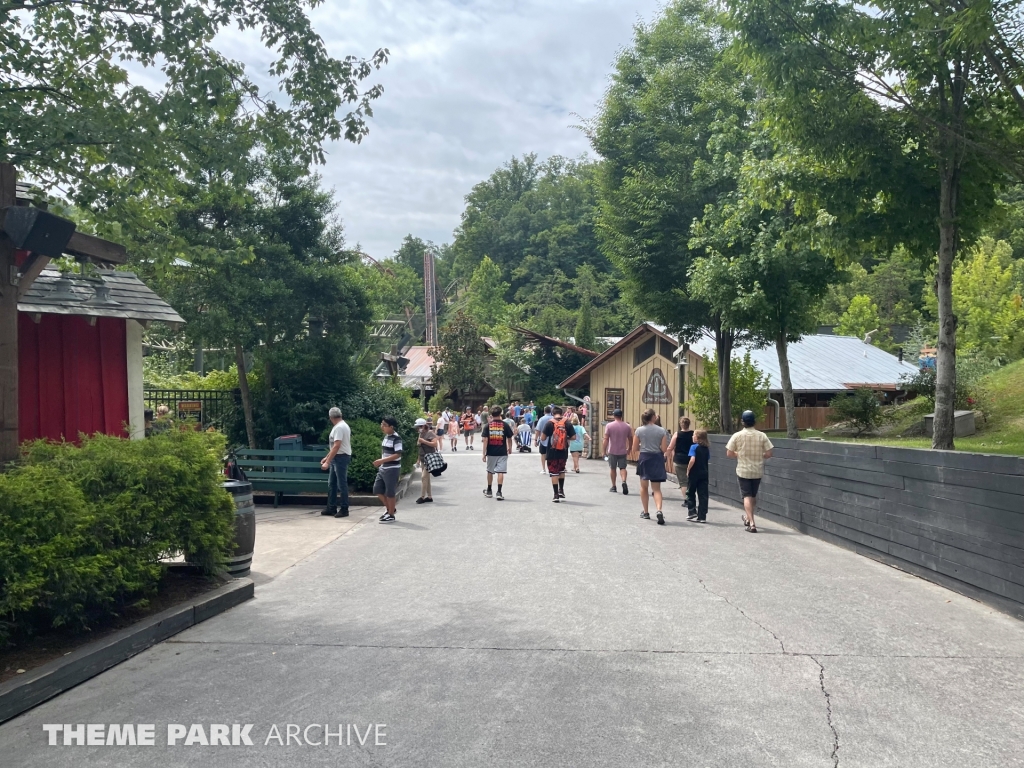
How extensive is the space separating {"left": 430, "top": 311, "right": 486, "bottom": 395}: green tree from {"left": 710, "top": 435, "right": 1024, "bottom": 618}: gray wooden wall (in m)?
36.1

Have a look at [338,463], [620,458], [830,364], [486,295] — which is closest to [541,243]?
[486,295]

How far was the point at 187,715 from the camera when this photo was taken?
15.7 feet

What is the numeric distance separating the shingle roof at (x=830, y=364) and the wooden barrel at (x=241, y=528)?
20722 millimetres

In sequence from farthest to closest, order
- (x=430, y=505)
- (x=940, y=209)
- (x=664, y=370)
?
(x=664, y=370) < (x=430, y=505) < (x=940, y=209)

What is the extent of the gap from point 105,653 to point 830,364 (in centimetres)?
2973

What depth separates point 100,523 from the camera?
605 centimetres

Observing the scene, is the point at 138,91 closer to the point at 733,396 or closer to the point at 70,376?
the point at 70,376

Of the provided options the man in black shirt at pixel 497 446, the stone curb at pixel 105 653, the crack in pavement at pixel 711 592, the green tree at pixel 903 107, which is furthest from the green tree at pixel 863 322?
the stone curb at pixel 105 653

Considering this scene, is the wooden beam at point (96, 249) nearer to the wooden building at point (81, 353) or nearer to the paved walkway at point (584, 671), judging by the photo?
the wooden building at point (81, 353)

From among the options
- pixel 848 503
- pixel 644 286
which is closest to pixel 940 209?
pixel 848 503

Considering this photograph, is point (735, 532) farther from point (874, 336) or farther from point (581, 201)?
point (581, 201)

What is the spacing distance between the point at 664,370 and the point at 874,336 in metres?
23.0

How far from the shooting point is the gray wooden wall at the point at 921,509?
284 inches

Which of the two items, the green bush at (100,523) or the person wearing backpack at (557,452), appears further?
the person wearing backpack at (557,452)
